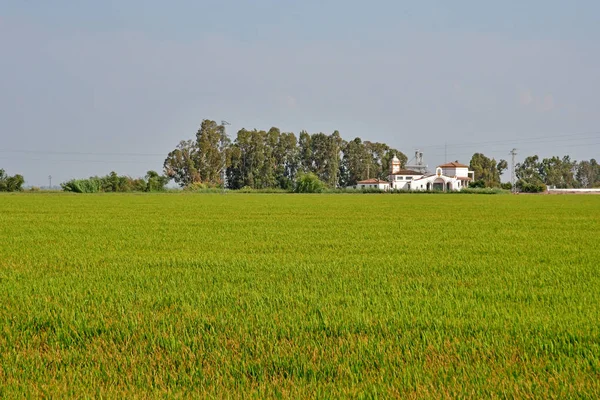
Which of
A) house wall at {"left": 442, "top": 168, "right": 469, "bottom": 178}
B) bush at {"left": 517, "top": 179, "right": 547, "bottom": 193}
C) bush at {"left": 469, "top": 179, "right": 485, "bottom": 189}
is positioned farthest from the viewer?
house wall at {"left": 442, "top": 168, "right": 469, "bottom": 178}

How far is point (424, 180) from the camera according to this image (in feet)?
392

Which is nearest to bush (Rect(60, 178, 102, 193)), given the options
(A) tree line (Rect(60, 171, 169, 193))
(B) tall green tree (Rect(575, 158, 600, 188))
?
(A) tree line (Rect(60, 171, 169, 193))

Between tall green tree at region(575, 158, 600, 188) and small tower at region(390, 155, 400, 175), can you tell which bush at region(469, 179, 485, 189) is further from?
tall green tree at region(575, 158, 600, 188)

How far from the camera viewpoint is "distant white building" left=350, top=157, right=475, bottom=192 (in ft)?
385

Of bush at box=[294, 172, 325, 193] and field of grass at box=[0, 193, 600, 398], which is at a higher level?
bush at box=[294, 172, 325, 193]

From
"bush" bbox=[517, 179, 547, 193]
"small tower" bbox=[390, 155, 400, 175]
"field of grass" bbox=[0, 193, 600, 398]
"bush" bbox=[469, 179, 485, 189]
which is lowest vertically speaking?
"field of grass" bbox=[0, 193, 600, 398]

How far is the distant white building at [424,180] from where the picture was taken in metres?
117

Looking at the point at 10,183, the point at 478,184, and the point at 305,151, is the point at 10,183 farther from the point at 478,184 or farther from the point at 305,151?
the point at 478,184

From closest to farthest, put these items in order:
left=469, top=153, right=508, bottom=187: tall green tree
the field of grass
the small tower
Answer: the field of grass
the small tower
left=469, top=153, right=508, bottom=187: tall green tree

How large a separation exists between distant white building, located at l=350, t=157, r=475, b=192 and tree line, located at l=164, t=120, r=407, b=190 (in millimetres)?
5961

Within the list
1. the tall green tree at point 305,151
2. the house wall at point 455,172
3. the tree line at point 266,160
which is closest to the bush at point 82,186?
the tree line at point 266,160

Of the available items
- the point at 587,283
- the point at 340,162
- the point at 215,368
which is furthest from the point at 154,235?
the point at 340,162

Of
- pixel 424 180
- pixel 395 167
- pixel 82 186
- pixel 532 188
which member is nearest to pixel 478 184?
pixel 532 188

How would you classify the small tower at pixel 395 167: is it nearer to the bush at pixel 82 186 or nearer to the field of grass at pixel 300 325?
the bush at pixel 82 186
